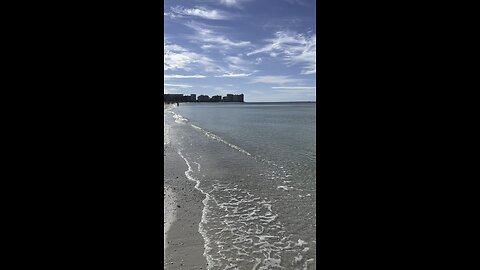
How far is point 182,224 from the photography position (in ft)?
16.9

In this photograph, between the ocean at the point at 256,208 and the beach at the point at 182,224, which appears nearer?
the beach at the point at 182,224

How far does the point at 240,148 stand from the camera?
14.4 meters

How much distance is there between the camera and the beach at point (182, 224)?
3957 mm

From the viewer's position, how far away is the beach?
3957mm
